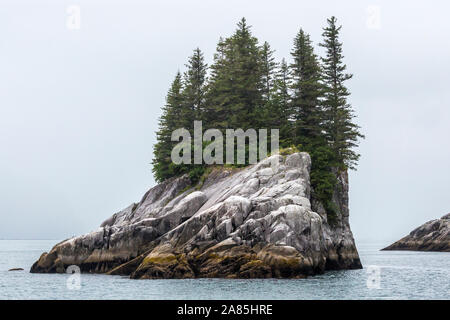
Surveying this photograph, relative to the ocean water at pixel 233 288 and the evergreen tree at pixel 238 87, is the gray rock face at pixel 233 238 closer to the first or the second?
the ocean water at pixel 233 288

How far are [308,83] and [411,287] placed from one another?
25019mm

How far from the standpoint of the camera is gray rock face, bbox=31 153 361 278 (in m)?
39.6

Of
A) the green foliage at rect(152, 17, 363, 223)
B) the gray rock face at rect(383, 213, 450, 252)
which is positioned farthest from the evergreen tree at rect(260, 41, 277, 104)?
the gray rock face at rect(383, 213, 450, 252)

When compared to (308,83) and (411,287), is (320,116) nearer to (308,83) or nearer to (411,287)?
(308,83)

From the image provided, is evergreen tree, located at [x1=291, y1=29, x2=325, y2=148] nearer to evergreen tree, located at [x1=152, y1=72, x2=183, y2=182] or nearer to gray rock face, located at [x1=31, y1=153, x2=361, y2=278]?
gray rock face, located at [x1=31, y1=153, x2=361, y2=278]

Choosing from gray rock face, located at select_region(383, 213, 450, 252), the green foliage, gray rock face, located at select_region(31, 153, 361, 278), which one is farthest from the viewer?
gray rock face, located at select_region(383, 213, 450, 252)

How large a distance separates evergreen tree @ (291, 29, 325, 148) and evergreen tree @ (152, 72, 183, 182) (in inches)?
631

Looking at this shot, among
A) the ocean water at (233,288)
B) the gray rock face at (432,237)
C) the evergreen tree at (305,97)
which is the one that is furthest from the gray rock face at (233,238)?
the gray rock face at (432,237)

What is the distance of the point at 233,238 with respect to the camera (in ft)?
131

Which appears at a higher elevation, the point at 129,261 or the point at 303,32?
the point at 303,32

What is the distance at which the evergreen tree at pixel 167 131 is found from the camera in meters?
63.3

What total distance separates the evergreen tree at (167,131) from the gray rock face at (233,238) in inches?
421
